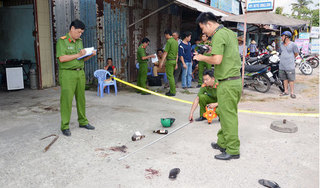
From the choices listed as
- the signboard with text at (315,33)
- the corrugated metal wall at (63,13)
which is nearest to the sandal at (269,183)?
the corrugated metal wall at (63,13)

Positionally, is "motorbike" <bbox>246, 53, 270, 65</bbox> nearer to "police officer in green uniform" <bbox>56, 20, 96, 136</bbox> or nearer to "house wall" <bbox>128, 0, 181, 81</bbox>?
"house wall" <bbox>128, 0, 181, 81</bbox>

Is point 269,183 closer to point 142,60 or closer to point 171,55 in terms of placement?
point 171,55

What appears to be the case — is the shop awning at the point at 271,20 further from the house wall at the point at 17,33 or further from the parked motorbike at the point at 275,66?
the house wall at the point at 17,33

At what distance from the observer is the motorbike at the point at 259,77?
27.9ft

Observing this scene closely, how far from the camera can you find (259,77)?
876 centimetres

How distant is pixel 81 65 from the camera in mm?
4574

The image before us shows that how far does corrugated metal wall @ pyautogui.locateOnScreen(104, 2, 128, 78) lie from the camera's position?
29.7 ft

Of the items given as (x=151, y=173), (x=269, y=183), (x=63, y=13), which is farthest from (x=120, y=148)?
(x=63, y=13)

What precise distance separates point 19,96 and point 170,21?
7291 millimetres

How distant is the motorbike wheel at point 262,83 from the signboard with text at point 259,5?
2.24 meters

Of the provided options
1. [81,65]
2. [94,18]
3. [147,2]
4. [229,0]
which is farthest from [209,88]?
[229,0]

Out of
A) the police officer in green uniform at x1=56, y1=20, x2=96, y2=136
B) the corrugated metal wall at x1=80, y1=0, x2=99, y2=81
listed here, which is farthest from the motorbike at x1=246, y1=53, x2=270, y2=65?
the police officer in green uniform at x1=56, y1=20, x2=96, y2=136

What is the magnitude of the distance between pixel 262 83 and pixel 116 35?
5228 millimetres

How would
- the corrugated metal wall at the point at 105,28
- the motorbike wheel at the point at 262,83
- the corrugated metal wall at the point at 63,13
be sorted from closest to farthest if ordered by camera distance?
1. the motorbike wheel at the point at 262,83
2. the corrugated metal wall at the point at 63,13
3. the corrugated metal wall at the point at 105,28
